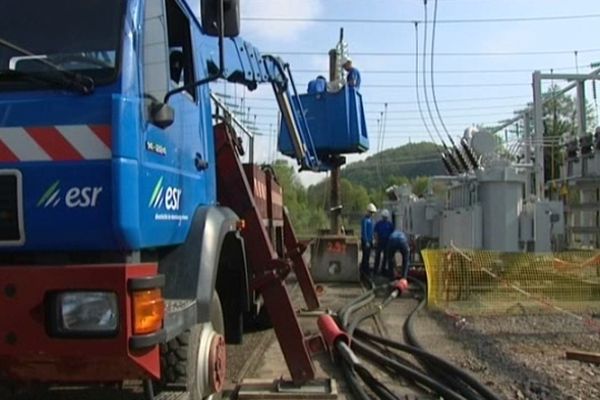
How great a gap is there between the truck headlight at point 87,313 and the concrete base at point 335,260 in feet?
41.4

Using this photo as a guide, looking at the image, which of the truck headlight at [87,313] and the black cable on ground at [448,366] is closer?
the truck headlight at [87,313]

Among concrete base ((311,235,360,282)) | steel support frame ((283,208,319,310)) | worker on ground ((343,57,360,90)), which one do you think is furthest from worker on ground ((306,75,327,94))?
concrete base ((311,235,360,282))

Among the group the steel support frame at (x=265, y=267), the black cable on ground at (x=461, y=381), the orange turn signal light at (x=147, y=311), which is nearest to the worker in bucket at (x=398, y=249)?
the black cable on ground at (x=461, y=381)

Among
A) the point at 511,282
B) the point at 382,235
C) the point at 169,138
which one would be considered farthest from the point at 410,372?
the point at 382,235

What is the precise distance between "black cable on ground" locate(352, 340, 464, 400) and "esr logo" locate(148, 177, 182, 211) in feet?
9.17

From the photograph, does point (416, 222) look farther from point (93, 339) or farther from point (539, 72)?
point (93, 339)

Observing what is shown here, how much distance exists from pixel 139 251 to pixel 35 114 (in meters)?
0.90

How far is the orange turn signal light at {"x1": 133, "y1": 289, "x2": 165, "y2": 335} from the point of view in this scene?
11.2 ft

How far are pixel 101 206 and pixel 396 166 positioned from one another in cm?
9096

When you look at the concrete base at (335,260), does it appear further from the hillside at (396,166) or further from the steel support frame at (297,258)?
the hillside at (396,166)

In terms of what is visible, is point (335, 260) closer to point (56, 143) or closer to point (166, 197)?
point (166, 197)

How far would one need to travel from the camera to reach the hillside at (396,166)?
293ft

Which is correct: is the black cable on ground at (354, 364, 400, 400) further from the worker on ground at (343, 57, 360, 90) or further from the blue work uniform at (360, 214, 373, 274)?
the blue work uniform at (360, 214, 373, 274)

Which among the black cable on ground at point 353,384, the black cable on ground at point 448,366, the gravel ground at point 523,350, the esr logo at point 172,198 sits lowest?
the gravel ground at point 523,350
